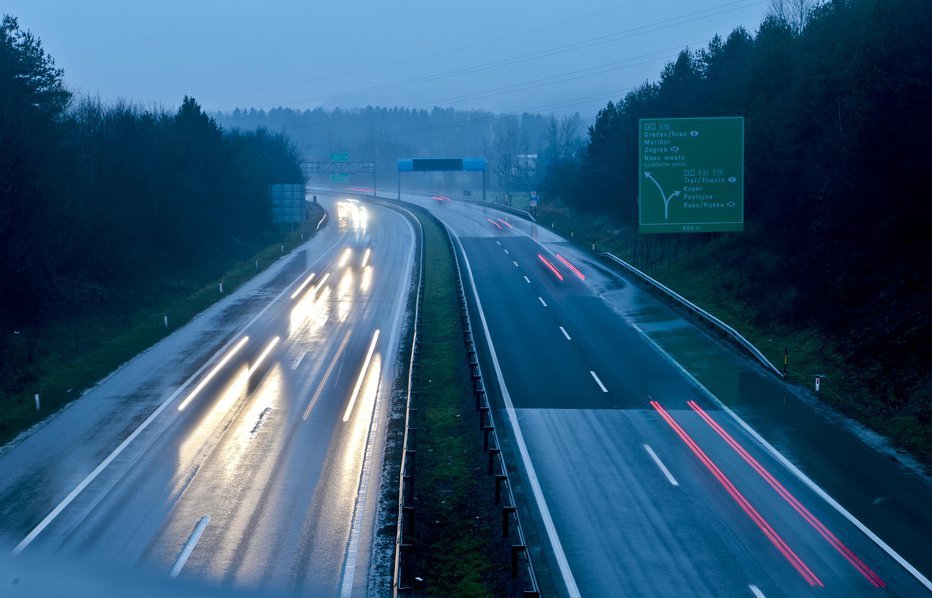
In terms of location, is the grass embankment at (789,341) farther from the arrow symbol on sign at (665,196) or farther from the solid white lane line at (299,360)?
the solid white lane line at (299,360)

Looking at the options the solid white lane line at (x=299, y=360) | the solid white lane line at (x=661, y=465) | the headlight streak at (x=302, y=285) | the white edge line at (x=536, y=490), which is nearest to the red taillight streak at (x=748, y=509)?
the solid white lane line at (x=661, y=465)

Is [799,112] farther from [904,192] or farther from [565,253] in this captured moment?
[565,253]

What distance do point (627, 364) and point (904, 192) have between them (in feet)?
39.2

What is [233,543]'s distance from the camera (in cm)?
1522

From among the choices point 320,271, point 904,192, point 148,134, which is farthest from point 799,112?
point 148,134

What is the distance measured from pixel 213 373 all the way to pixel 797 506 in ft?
62.1

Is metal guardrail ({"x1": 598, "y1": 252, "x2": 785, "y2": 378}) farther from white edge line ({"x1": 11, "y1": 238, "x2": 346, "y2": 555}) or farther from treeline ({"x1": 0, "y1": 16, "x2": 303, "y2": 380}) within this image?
treeline ({"x1": 0, "y1": 16, "x2": 303, "y2": 380})

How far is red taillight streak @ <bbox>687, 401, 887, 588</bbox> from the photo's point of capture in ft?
46.2

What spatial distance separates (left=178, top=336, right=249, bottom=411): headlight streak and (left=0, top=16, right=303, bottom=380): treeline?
746 centimetres

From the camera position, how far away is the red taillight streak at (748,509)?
14.1 m

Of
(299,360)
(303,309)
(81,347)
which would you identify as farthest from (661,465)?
(303,309)

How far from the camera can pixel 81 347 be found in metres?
32.7

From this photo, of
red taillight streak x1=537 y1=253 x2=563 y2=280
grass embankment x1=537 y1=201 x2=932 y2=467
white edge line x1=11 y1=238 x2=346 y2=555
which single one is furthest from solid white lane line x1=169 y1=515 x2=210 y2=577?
red taillight streak x1=537 y1=253 x2=563 y2=280

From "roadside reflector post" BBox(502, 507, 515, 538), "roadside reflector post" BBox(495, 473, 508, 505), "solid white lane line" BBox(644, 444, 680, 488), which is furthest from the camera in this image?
"solid white lane line" BBox(644, 444, 680, 488)
